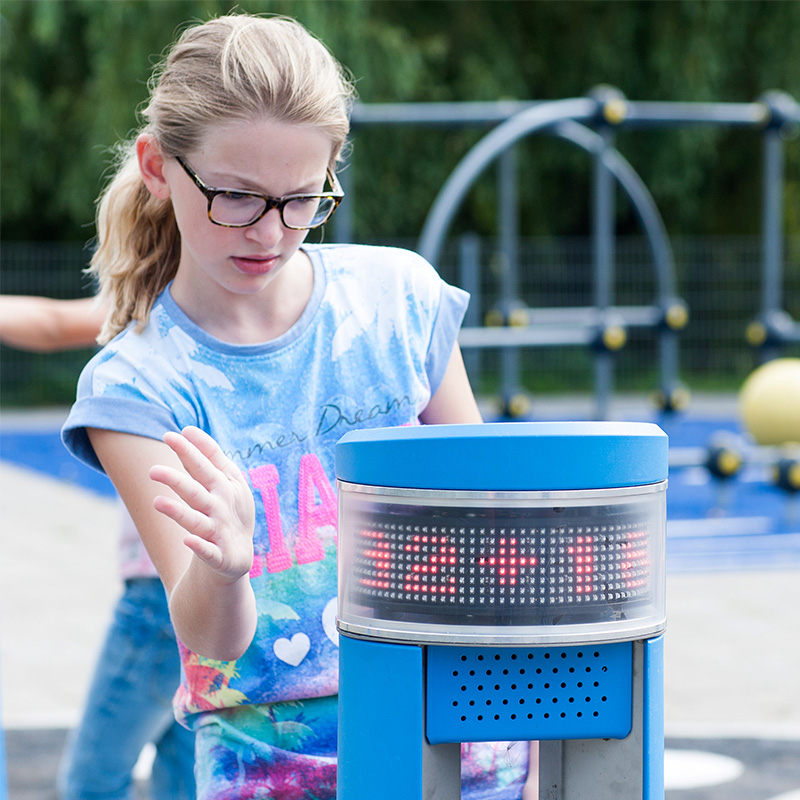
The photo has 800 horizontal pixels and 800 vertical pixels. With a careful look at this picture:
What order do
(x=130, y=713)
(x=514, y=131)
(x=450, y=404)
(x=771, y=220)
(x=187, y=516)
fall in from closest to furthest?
(x=187, y=516) → (x=450, y=404) → (x=130, y=713) → (x=514, y=131) → (x=771, y=220)

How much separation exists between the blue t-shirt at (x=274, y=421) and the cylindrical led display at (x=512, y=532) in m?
0.29

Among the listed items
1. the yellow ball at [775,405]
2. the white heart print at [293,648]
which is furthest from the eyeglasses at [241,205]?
the yellow ball at [775,405]

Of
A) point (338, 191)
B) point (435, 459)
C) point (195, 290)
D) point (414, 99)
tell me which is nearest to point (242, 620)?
point (435, 459)

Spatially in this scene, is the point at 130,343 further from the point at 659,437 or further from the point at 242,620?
the point at 659,437

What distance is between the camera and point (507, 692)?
1.14 meters

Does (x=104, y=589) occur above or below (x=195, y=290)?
below

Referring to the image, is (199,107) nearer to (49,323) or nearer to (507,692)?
(507,692)

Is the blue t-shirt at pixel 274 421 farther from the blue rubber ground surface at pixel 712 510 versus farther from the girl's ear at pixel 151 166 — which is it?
the blue rubber ground surface at pixel 712 510

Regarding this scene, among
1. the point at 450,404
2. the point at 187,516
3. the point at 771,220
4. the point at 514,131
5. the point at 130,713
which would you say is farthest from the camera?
the point at 771,220

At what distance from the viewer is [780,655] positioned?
4453mm

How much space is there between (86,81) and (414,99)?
155 inches

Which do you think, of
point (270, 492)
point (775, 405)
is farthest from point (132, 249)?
point (775, 405)

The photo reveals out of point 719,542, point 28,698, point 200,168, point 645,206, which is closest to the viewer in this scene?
point 200,168

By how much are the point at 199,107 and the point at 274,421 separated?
1.16 ft
